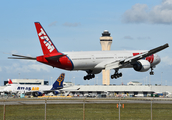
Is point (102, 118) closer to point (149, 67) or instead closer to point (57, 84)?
point (149, 67)

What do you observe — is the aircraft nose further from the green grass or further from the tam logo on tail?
the tam logo on tail

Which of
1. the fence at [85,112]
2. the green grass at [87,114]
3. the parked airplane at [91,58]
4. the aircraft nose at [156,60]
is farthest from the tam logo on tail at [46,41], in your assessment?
the aircraft nose at [156,60]

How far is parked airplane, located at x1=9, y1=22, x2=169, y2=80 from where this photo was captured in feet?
187

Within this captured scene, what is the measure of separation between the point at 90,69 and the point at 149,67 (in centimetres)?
1183

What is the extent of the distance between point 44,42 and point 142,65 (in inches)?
777

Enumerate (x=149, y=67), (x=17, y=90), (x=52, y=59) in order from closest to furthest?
(x=52, y=59) → (x=149, y=67) → (x=17, y=90)

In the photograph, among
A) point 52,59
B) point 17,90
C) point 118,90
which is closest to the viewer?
point 52,59

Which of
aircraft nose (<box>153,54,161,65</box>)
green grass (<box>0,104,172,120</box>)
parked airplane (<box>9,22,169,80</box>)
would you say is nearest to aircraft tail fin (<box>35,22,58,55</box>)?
parked airplane (<box>9,22,169,80</box>)

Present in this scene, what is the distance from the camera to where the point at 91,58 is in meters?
58.8

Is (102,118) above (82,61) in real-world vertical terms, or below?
below

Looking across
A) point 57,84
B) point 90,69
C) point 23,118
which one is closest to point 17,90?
point 57,84

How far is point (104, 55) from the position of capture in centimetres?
5975

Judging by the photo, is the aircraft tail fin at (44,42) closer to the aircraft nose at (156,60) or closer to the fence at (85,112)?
the fence at (85,112)

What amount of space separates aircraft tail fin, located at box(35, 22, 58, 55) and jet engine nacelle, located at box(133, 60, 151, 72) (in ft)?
54.7
